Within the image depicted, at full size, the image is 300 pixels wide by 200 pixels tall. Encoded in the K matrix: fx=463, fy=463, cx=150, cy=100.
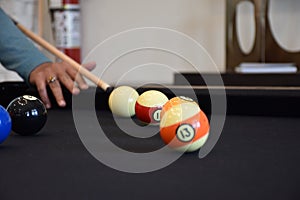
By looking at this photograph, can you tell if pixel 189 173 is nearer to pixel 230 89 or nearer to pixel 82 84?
pixel 230 89

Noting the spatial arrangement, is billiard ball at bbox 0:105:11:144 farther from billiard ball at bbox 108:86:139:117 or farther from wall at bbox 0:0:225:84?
wall at bbox 0:0:225:84

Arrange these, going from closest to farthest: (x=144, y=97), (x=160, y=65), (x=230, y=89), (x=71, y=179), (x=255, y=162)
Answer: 1. (x=71, y=179)
2. (x=255, y=162)
3. (x=144, y=97)
4. (x=230, y=89)
5. (x=160, y=65)

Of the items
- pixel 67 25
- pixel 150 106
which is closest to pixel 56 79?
pixel 150 106

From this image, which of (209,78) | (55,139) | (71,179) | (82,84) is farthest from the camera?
(209,78)

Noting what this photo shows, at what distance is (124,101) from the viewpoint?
4.81 ft

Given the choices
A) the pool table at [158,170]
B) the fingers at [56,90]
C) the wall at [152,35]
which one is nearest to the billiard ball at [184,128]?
the pool table at [158,170]

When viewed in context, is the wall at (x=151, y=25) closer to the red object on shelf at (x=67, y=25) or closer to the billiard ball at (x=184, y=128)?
the red object on shelf at (x=67, y=25)

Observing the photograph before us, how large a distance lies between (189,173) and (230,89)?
0.91 meters

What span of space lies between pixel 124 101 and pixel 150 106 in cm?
19

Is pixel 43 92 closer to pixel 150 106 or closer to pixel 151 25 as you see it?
Answer: pixel 150 106

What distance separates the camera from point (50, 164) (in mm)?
Answer: 861

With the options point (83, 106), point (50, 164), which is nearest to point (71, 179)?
point (50, 164)

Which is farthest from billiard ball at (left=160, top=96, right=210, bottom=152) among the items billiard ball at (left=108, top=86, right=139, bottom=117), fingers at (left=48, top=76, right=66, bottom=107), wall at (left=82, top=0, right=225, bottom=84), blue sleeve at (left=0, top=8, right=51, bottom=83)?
wall at (left=82, top=0, right=225, bottom=84)

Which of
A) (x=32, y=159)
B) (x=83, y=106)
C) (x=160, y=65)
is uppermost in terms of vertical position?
(x=32, y=159)
